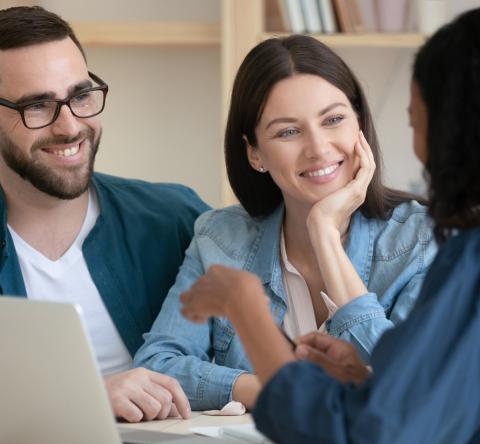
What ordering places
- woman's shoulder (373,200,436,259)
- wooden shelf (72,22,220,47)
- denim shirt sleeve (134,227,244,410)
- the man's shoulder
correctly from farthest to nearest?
wooden shelf (72,22,220,47)
the man's shoulder
woman's shoulder (373,200,436,259)
denim shirt sleeve (134,227,244,410)

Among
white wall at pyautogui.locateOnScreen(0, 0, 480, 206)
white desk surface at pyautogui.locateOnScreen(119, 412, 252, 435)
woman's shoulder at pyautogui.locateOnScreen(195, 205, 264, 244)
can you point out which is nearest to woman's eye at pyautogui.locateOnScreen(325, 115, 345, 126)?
woman's shoulder at pyautogui.locateOnScreen(195, 205, 264, 244)

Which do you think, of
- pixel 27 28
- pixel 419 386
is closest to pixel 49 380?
pixel 419 386

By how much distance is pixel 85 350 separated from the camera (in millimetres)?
1227

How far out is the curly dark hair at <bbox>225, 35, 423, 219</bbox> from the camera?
1993 mm

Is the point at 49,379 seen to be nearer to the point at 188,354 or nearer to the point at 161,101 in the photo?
the point at 188,354

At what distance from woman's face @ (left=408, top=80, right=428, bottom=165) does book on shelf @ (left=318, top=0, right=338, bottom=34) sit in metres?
2.04

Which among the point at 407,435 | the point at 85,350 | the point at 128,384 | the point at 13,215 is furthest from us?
A: the point at 13,215

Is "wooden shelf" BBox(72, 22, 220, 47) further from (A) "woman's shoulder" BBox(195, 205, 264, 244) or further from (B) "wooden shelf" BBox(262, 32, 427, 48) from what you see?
(A) "woman's shoulder" BBox(195, 205, 264, 244)

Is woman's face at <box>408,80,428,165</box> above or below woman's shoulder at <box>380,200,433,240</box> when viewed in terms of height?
above

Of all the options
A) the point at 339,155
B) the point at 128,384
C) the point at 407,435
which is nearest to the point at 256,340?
the point at 407,435

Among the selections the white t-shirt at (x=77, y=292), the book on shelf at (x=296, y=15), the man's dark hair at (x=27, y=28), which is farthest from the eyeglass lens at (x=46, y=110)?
the book on shelf at (x=296, y=15)

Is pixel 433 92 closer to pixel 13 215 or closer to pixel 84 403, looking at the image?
pixel 84 403

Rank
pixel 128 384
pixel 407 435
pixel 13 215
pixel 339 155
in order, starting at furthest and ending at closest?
1. pixel 13 215
2. pixel 339 155
3. pixel 128 384
4. pixel 407 435

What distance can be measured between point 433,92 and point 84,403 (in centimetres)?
60
